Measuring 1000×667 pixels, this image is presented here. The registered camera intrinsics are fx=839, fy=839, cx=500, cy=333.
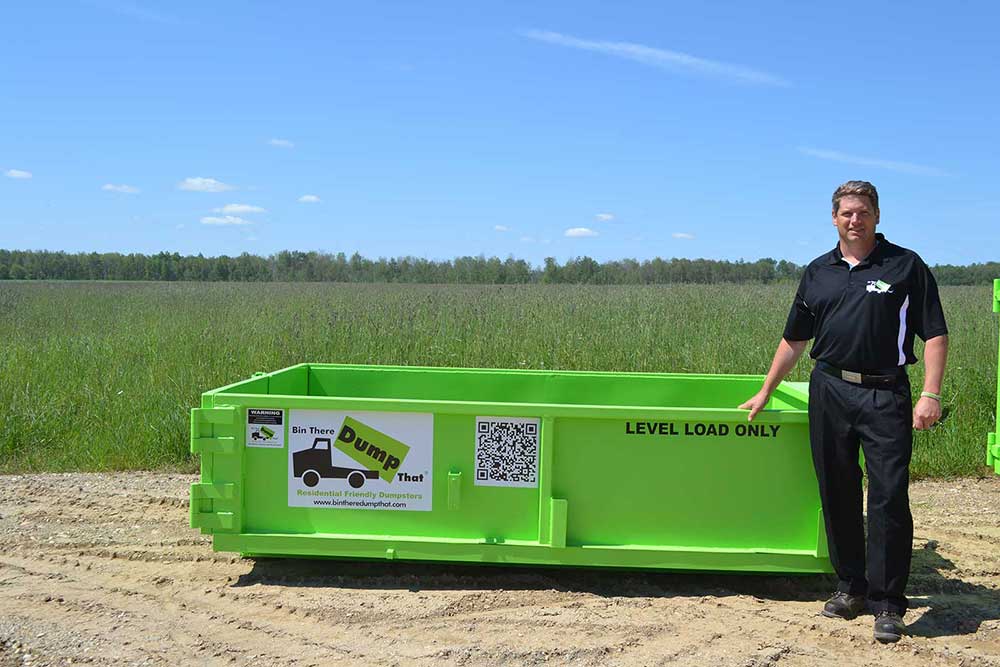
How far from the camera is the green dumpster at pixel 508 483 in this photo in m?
4.41

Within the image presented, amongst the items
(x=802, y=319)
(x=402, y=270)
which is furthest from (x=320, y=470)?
Result: (x=402, y=270)

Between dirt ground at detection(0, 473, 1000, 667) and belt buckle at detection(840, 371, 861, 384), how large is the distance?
47.4 inches

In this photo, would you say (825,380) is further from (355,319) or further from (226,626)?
(355,319)

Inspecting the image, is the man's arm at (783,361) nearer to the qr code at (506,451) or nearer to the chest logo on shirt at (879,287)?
the chest logo on shirt at (879,287)

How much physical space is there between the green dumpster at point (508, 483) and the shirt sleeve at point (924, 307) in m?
0.78

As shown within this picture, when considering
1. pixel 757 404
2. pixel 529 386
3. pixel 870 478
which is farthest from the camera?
pixel 529 386

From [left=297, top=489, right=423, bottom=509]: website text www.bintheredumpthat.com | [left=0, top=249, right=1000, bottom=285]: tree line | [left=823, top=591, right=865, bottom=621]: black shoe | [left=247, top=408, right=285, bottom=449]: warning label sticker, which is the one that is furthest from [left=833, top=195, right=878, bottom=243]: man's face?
[left=0, top=249, right=1000, bottom=285]: tree line

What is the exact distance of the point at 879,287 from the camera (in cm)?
400

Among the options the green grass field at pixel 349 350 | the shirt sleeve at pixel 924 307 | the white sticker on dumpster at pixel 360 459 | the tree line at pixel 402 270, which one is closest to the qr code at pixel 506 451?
the white sticker on dumpster at pixel 360 459

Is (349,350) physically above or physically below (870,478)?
above

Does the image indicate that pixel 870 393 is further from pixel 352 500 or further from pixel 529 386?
pixel 352 500

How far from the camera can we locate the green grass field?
25.1 feet

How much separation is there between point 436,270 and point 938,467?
21308 millimetres

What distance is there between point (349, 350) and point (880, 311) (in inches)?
294
